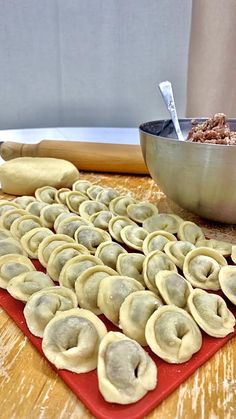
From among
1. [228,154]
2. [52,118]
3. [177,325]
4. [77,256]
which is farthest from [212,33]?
[177,325]

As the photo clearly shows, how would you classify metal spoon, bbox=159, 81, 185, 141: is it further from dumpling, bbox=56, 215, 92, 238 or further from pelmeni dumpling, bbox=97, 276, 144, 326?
pelmeni dumpling, bbox=97, 276, 144, 326

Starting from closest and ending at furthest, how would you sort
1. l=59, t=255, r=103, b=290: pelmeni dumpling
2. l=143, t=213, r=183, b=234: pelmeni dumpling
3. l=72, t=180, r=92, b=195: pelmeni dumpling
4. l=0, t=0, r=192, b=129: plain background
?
l=59, t=255, r=103, b=290: pelmeni dumpling, l=143, t=213, r=183, b=234: pelmeni dumpling, l=72, t=180, r=92, b=195: pelmeni dumpling, l=0, t=0, r=192, b=129: plain background

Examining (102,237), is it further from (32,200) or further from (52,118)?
(52,118)

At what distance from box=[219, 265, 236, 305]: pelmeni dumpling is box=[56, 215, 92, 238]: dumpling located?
35cm

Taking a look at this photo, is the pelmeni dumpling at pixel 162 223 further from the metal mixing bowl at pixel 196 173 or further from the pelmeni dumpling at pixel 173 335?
the pelmeni dumpling at pixel 173 335

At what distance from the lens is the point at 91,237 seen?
2.43ft

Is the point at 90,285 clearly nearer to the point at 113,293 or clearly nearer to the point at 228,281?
the point at 113,293

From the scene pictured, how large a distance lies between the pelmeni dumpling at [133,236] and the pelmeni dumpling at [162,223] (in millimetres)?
47

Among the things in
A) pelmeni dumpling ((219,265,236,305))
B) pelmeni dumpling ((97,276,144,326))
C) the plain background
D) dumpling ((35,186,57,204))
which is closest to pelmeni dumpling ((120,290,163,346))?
pelmeni dumpling ((97,276,144,326))

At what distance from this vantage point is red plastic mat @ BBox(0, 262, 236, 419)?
1.25ft

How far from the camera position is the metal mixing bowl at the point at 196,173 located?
2.40 feet

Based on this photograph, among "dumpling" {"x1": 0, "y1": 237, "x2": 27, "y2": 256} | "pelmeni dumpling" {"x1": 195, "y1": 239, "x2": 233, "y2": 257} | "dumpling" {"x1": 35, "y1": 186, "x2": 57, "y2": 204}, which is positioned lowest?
"dumpling" {"x1": 35, "y1": 186, "x2": 57, "y2": 204}

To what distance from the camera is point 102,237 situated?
2.47ft

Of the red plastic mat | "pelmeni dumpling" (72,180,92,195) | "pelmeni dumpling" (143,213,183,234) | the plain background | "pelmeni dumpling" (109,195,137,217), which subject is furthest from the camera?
the plain background
